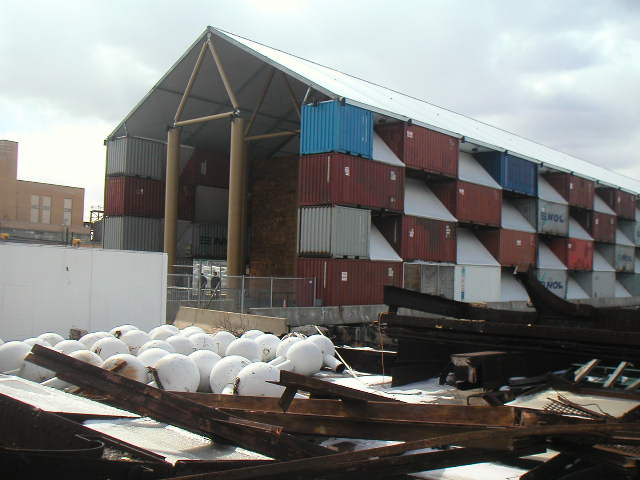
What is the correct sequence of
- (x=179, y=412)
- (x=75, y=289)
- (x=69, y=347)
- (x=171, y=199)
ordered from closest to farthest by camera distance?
(x=179, y=412), (x=69, y=347), (x=75, y=289), (x=171, y=199)

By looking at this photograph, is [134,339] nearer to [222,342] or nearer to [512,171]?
[222,342]

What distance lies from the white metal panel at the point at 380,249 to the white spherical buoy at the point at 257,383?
71.7 ft

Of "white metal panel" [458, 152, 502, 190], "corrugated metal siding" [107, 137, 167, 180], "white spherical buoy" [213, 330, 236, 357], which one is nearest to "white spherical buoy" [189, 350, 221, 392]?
"white spherical buoy" [213, 330, 236, 357]

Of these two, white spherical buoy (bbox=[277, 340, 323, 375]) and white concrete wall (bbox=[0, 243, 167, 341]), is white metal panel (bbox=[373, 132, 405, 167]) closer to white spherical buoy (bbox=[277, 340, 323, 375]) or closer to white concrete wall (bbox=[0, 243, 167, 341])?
white concrete wall (bbox=[0, 243, 167, 341])

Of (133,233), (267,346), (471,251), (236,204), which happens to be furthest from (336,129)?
(267,346)

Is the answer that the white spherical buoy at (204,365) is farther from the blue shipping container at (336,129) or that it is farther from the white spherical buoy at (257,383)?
the blue shipping container at (336,129)

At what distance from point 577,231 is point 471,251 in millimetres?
14352

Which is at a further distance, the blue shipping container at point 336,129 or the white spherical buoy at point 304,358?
the blue shipping container at point 336,129

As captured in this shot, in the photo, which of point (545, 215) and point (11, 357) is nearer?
point (11, 357)

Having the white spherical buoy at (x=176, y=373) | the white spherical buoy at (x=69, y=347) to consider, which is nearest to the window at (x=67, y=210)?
the white spherical buoy at (x=69, y=347)

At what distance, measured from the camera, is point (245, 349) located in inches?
401

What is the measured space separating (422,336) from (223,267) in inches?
1125

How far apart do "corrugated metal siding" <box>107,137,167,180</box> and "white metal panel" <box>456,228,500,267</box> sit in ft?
62.1

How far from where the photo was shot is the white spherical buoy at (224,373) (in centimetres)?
838
